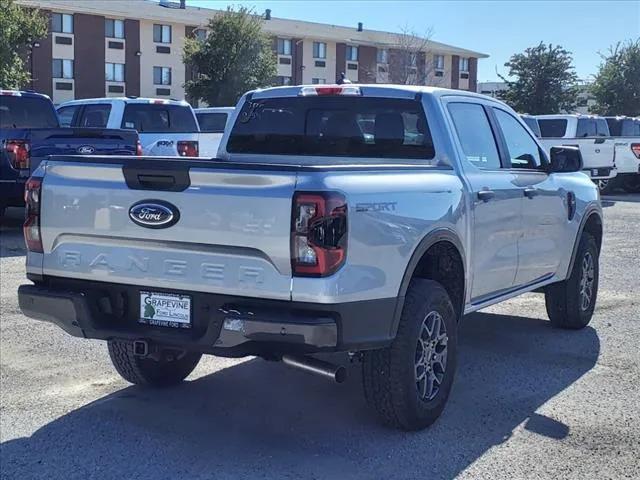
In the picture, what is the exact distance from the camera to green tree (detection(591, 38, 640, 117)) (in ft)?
140

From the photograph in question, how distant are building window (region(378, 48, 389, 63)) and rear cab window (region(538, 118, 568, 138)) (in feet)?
116

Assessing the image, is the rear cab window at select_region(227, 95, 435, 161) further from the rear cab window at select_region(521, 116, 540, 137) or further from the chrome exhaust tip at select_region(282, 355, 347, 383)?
the rear cab window at select_region(521, 116, 540, 137)

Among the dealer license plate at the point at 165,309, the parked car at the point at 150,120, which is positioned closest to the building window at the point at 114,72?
the parked car at the point at 150,120

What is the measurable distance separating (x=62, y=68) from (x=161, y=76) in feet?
19.7

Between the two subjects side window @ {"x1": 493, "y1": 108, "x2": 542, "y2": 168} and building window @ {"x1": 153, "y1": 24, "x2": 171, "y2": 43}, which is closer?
side window @ {"x1": 493, "y1": 108, "x2": 542, "y2": 168}

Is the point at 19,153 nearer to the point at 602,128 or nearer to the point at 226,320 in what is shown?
the point at 226,320

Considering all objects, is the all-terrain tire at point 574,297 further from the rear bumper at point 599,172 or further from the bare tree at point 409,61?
the bare tree at point 409,61

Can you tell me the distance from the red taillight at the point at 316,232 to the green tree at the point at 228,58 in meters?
37.2

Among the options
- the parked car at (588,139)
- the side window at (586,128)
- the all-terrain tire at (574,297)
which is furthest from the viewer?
the side window at (586,128)

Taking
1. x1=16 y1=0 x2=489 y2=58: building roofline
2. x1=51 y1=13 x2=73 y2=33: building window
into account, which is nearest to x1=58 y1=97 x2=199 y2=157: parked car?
x1=16 y1=0 x2=489 y2=58: building roofline

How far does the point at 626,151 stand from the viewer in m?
23.5

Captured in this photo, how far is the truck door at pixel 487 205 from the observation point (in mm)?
5426

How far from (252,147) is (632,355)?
338 centimetres

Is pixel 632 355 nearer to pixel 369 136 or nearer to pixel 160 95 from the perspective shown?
pixel 369 136
